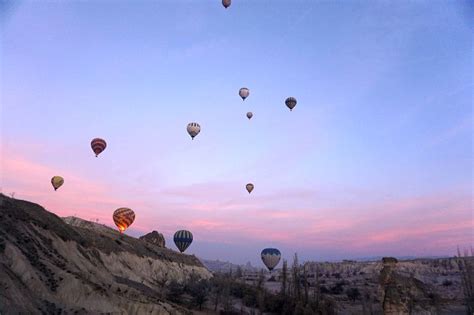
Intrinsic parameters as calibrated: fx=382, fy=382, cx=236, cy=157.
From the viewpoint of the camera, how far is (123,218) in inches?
2082

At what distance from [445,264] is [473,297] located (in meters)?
70.1

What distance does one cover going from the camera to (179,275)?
59.4 m

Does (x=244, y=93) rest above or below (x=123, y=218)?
above

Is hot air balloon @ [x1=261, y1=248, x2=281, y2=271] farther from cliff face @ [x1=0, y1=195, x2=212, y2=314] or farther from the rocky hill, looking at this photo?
cliff face @ [x1=0, y1=195, x2=212, y2=314]

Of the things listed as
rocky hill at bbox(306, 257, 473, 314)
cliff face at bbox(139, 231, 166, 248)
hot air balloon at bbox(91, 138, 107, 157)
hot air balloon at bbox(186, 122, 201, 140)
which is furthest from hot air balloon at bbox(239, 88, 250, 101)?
cliff face at bbox(139, 231, 166, 248)

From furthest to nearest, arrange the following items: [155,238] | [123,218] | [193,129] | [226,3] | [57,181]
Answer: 1. [155,238]
2. [123,218]
3. [57,181]
4. [193,129]
5. [226,3]

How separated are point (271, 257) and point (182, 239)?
1386 centimetres

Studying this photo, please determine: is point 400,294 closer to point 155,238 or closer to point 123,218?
point 123,218

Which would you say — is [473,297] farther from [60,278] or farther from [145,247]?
[60,278]

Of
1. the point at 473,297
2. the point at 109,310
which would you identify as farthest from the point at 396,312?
the point at 473,297

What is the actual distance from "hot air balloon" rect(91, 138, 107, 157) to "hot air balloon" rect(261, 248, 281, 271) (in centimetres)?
2455

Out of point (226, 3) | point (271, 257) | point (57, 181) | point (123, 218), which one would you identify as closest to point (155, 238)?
point (123, 218)

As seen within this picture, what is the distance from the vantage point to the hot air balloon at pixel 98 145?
46344 mm

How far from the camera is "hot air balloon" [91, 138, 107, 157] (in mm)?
46344
